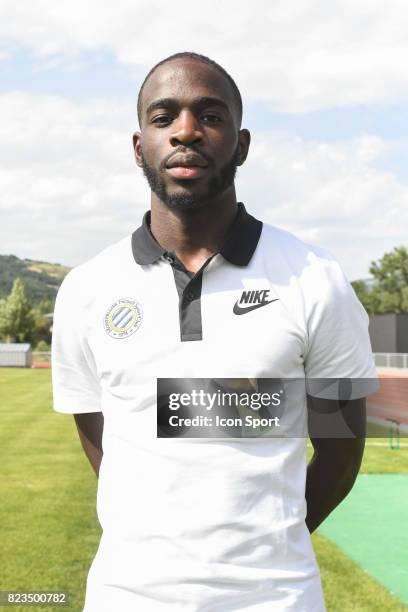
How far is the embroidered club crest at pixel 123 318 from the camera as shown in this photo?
2438 millimetres

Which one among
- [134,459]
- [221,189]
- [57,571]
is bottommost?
[57,571]

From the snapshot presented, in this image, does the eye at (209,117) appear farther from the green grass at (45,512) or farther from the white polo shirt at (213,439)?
the green grass at (45,512)

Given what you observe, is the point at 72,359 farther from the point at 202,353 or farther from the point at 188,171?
the point at 188,171

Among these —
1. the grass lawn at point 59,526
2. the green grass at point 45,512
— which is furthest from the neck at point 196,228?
the green grass at point 45,512

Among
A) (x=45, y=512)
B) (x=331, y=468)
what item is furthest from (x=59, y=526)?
(x=331, y=468)

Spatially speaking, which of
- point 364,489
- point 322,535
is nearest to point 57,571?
point 322,535

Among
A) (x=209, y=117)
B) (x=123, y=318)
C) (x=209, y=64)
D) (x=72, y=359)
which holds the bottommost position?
(x=72, y=359)

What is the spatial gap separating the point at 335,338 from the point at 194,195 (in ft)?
1.98

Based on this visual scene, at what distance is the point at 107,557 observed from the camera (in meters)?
2.33

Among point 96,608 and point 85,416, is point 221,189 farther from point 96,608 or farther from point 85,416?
point 96,608

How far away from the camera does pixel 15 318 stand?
8994cm

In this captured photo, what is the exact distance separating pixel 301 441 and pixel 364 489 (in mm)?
10063

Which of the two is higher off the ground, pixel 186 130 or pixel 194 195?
pixel 186 130

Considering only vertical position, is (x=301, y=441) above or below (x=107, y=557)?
above
